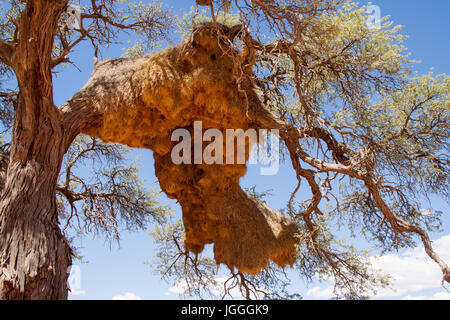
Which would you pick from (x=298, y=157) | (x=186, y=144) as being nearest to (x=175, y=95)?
(x=186, y=144)

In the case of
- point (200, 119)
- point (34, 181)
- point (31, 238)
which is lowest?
point (31, 238)

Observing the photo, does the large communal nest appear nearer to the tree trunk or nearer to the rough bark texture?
the rough bark texture

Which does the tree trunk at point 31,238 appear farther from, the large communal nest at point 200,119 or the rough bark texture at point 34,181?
the large communal nest at point 200,119

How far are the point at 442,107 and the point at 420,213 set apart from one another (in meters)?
1.88

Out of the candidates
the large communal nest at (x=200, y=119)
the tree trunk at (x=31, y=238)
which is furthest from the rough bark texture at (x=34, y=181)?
the large communal nest at (x=200, y=119)

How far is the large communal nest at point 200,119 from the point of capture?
619cm

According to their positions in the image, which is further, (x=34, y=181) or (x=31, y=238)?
(x=34, y=181)

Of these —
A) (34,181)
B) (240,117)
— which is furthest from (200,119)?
(34,181)

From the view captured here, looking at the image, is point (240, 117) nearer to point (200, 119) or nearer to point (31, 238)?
point (200, 119)

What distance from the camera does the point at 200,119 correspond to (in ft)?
23.1

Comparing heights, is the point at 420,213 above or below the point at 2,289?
above

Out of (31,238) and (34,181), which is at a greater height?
(34,181)

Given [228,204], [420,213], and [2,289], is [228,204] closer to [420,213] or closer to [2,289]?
[420,213]

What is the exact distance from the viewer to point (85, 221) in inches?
345
